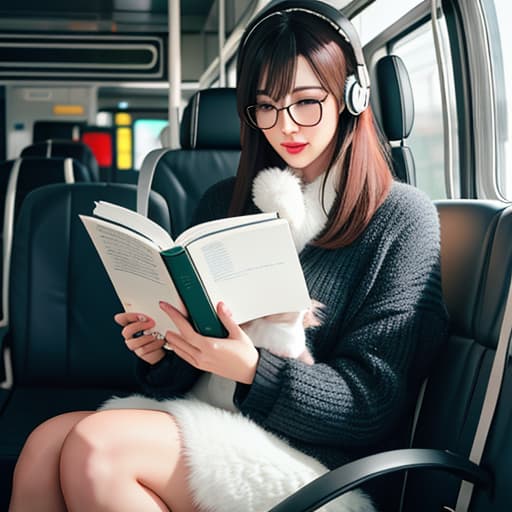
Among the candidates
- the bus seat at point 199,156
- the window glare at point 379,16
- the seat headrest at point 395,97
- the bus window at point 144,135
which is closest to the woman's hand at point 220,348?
the bus seat at point 199,156

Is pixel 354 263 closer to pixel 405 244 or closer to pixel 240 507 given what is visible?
pixel 405 244

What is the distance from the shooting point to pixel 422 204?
169 centimetres

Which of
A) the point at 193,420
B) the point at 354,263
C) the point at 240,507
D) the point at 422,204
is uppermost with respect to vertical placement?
the point at 422,204

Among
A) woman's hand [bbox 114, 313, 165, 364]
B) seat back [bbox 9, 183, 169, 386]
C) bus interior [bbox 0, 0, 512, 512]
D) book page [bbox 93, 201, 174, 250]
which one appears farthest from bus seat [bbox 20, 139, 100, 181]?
book page [bbox 93, 201, 174, 250]

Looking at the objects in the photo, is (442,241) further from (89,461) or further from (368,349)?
(89,461)

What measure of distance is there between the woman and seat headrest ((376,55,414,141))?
123 centimetres

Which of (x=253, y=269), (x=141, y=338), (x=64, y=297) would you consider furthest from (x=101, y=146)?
(x=253, y=269)

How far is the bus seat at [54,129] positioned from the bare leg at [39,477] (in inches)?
412

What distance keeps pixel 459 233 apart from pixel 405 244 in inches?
8.5

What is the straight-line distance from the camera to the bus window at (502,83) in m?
2.62

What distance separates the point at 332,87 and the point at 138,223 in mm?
528

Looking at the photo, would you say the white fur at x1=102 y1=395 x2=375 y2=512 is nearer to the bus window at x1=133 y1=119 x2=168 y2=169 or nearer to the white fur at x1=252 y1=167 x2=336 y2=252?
the white fur at x1=252 y1=167 x2=336 y2=252

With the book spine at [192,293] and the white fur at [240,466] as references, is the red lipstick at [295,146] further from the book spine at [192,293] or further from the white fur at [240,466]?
the white fur at [240,466]

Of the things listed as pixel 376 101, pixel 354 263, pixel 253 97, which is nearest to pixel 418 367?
pixel 354 263
